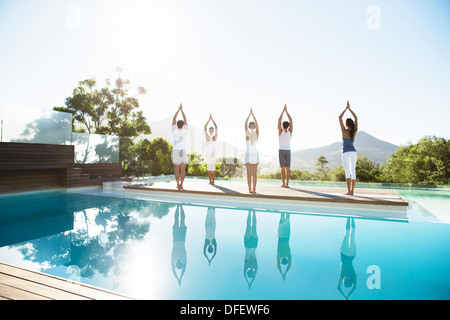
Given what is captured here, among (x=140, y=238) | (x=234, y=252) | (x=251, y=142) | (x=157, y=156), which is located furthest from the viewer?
(x=157, y=156)

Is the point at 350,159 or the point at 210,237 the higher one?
the point at 350,159

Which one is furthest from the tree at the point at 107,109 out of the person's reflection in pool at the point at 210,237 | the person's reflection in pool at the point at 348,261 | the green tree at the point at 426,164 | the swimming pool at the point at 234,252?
the green tree at the point at 426,164

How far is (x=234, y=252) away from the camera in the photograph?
2.69 meters

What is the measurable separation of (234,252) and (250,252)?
0.55ft

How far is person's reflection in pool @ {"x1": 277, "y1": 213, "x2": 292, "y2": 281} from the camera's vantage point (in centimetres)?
233

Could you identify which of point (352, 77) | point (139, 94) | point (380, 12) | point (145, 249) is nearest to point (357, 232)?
point (145, 249)

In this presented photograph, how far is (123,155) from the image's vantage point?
10.2 m

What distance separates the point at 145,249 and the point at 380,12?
11.7 metres

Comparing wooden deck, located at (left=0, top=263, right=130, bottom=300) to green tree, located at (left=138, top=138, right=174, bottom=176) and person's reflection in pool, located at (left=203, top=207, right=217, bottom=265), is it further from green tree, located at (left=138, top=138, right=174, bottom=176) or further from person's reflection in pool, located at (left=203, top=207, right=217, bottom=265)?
green tree, located at (left=138, top=138, right=174, bottom=176)

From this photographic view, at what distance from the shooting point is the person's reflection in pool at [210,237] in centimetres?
262

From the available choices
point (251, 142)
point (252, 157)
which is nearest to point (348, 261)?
point (252, 157)

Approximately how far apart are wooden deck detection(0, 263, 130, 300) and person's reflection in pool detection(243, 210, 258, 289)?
3.22ft

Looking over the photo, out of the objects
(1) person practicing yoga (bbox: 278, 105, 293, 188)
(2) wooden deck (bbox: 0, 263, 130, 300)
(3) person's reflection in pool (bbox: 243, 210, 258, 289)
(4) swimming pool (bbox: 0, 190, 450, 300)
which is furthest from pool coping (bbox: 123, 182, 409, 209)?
(2) wooden deck (bbox: 0, 263, 130, 300)

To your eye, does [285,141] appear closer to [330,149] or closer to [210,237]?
[210,237]
